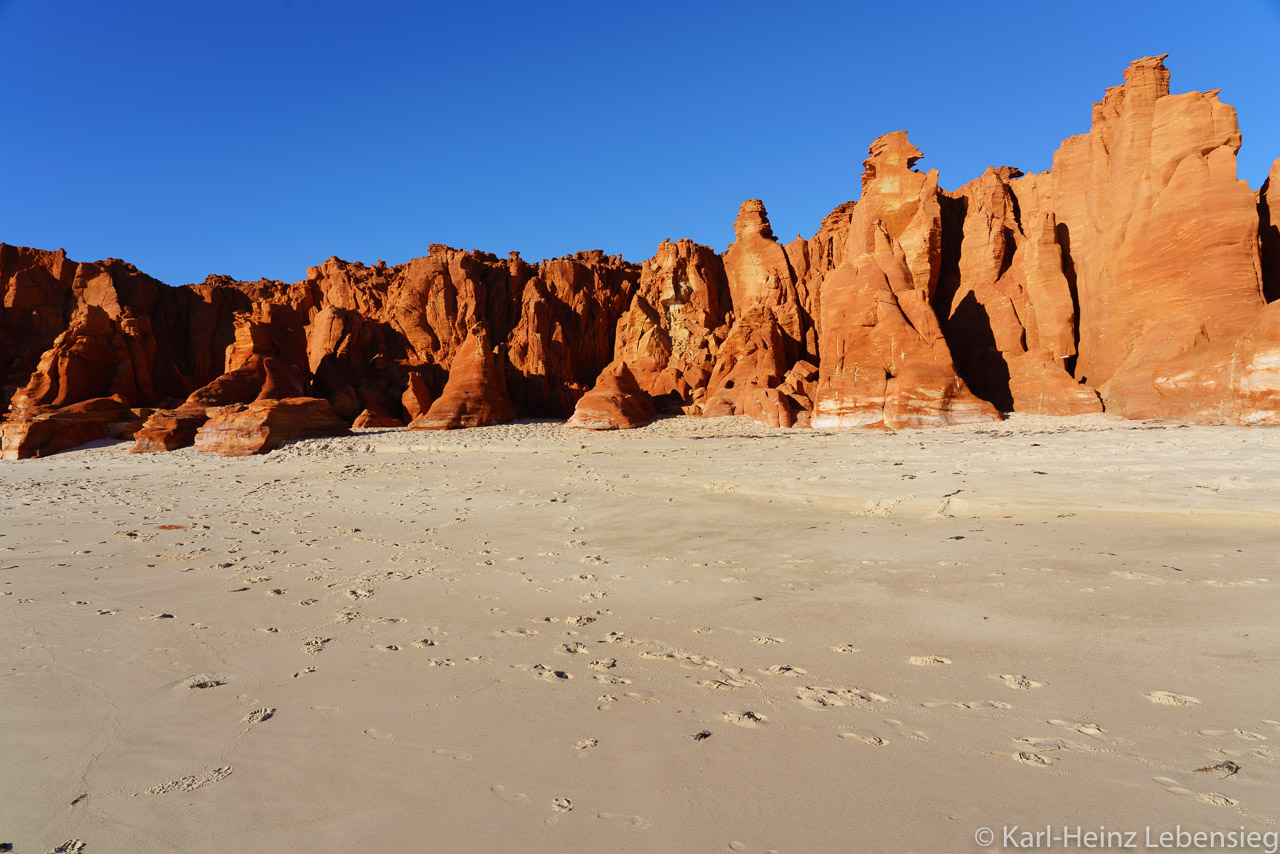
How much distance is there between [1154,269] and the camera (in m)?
18.6

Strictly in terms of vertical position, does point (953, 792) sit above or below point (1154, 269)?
below

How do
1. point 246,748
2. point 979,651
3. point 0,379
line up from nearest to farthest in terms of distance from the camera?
point 246,748 → point 979,651 → point 0,379

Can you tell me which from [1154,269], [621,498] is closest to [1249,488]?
A: [621,498]

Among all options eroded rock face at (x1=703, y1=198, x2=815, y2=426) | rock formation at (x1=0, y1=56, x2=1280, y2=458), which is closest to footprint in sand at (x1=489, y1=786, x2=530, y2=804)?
rock formation at (x1=0, y1=56, x2=1280, y2=458)

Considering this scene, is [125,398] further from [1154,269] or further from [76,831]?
[1154,269]

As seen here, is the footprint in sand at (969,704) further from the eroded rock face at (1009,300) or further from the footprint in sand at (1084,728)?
the eroded rock face at (1009,300)

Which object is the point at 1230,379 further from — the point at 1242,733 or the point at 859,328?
the point at 1242,733

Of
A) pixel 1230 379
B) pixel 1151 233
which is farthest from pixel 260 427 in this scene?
pixel 1151 233

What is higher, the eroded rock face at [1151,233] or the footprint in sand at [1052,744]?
the eroded rock face at [1151,233]

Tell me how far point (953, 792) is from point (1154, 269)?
22.8 m

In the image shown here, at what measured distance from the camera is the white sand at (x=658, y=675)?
6.98 feet

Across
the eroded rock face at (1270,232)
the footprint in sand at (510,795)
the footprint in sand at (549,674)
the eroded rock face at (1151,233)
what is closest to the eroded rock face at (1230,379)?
the eroded rock face at (1151,233)

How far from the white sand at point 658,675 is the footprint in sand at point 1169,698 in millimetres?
11

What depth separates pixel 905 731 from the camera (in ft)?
8.55
